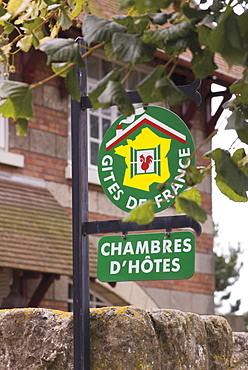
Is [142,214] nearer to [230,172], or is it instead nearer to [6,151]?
[230,172]

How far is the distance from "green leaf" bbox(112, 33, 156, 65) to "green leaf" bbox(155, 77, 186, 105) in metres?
0.10

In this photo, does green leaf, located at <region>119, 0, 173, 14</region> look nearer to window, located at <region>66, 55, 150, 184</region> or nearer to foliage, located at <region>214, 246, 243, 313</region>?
window, located at <region>66, 55, 150, 184</region>

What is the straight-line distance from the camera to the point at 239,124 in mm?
2779

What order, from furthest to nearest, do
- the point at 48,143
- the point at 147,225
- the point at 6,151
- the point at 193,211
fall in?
the point at 48,143 → the point at 6,151 → the point at 147,225 → the point at 193,211

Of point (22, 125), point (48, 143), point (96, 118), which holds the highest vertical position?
point (96, 118)

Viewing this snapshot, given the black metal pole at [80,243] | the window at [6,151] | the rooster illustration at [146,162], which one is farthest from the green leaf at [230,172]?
the window at [6,151]

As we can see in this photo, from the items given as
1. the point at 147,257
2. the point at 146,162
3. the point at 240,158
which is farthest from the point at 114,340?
the point at 240,158

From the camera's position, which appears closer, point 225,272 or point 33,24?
point 33,24

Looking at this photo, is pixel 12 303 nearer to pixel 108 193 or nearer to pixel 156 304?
pixel 156 304

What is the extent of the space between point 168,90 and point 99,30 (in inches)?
11.4

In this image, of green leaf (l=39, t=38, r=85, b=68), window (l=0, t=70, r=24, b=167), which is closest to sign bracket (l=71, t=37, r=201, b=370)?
green leaf (l=39, t=38, r=85, b=68)

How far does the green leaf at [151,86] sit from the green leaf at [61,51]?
0.67 feet

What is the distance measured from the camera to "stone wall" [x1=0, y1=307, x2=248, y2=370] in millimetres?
3939

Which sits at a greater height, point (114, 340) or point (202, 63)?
point (202, 63)
